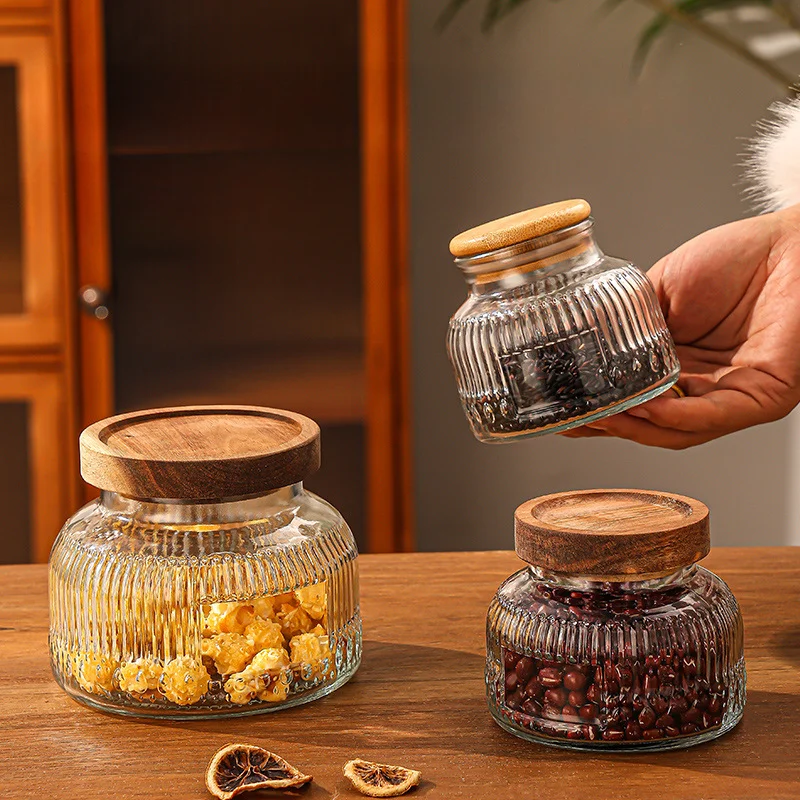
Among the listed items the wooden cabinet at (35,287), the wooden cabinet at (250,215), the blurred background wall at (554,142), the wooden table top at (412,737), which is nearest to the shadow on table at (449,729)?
the wooden table top at (412,737)

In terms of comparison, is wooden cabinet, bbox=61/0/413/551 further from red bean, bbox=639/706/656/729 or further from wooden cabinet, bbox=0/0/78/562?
red bean, bbox=639/706/656/729

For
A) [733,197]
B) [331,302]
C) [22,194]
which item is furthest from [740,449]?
[22,194]

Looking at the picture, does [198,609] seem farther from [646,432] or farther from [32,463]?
[32,463]

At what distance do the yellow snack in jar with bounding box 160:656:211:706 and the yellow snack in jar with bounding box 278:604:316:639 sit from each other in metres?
0.06

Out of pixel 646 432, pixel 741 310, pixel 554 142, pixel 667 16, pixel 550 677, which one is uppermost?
pixel 667 16

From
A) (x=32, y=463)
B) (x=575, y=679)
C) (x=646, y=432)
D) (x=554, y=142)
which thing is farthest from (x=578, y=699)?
(x=554, y=142)

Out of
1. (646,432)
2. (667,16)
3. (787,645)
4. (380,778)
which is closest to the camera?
(380,778)

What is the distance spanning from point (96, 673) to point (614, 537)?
14.8 inches

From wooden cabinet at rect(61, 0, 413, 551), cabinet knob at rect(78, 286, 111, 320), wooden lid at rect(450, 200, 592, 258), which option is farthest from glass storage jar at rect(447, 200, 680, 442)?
cabinet knob at rect(78, 286, 111, 320)

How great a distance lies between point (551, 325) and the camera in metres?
0.88

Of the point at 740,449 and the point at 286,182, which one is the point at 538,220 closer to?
the point at 286,182

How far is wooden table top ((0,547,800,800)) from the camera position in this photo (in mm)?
719

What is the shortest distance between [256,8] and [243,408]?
1447mm

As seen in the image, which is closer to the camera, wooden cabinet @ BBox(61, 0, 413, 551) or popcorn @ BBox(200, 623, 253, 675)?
popcorn @ BBox(200, 623, 253, 675)
